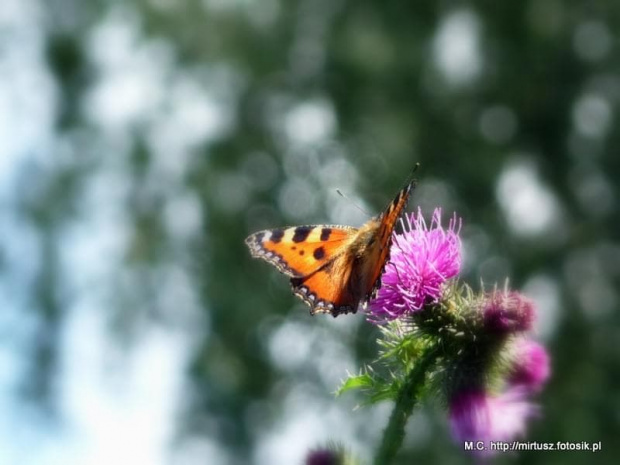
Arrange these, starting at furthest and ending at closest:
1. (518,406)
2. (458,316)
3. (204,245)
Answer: (204,245) < (458,316) < (518,406)

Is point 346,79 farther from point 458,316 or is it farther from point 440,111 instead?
point 458,316

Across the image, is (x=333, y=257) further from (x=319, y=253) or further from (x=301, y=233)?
(x=301, y=233)

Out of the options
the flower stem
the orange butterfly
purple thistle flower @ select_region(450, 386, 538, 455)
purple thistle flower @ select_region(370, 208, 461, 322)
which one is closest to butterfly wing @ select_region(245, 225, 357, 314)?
the orange butterfly

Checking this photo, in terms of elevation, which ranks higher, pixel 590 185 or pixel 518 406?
pixel 590 185

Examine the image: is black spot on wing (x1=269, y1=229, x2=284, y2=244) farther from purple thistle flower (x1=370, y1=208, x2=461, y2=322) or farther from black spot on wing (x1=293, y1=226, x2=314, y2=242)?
purple thistle flower (x1=370, y1=208, x2=461, y2=322)

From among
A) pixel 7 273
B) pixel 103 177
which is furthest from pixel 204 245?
pixel 7 273

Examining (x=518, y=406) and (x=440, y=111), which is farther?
(x=440, y=111)
